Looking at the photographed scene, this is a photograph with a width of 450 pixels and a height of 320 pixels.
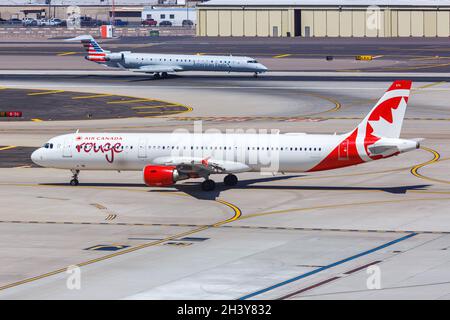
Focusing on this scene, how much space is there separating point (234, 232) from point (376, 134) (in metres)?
16.4

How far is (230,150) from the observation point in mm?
76875

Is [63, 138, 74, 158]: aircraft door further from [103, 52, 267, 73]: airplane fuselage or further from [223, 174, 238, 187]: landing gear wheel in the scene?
[103, 52, 267, 73]: airplane fuselage

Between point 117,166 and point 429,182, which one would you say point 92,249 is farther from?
point 429,182

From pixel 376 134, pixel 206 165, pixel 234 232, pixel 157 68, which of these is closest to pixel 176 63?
pixel 157 68

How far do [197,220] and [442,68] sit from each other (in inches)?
4839

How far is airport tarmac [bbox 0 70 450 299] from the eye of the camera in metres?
50.4

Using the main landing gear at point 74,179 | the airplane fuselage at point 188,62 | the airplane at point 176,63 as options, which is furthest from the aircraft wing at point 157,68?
the main landing gear at point 74,179

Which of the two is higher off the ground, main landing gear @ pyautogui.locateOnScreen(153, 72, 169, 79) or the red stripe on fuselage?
main landing gear @ pyautogui.locateOnScreen(153, 72, 169, 79)

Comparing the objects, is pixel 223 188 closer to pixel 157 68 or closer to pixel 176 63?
pixel 157 68

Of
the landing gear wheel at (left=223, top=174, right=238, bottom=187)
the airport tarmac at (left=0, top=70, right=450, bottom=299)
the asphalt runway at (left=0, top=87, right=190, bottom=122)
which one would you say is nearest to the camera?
the airport tarmac at (left=0, top=70, right=450, bottom=299)

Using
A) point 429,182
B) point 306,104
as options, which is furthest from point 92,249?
point 306,104

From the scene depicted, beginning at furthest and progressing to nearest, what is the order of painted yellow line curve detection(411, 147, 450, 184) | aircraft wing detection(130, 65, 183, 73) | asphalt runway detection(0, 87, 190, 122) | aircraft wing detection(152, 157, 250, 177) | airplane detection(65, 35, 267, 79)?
aircraft wing detection(130, 65, 183, 73) → airplane detection(65, 35, 267, 79) → asphalt runway detection(0, 87, 190, 122) → painted yellow line curve detection(411, 147, 450, 184) → aircraft wing detection(152, 157, 250, 177)

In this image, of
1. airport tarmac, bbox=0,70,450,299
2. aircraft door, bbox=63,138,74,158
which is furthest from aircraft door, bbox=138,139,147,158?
aircraft door, bbox=63,138,74,158

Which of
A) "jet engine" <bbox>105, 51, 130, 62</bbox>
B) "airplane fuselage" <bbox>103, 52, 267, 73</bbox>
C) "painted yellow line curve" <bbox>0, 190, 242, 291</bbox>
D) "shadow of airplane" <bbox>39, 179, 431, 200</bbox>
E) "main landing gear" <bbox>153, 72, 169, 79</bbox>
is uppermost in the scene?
"jet engine" <bbox>105, 51, 130, 62</bbox>
